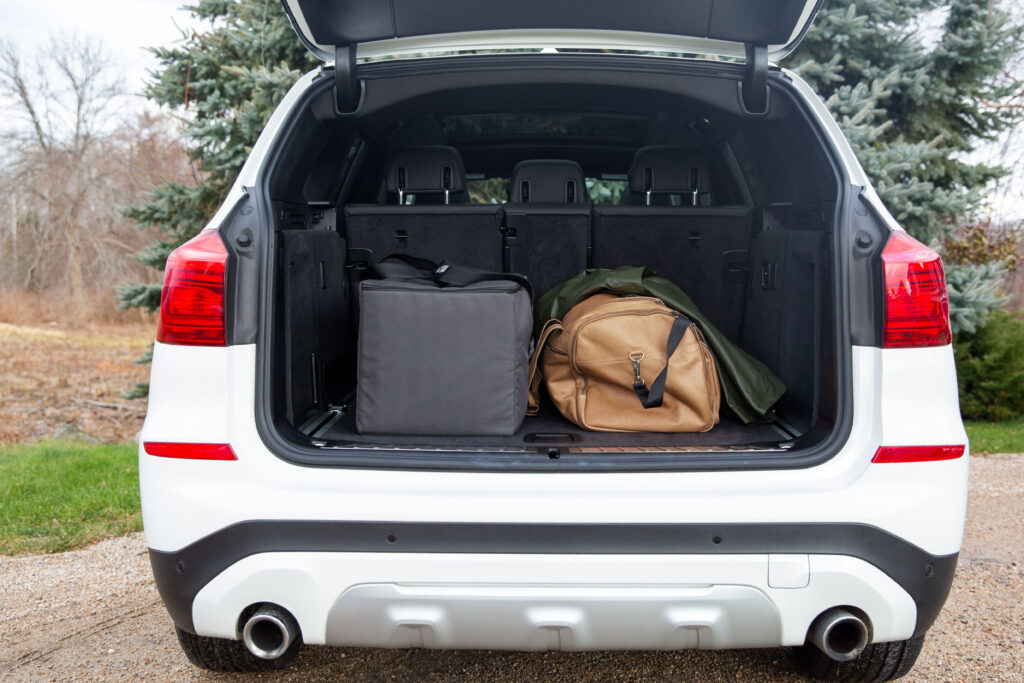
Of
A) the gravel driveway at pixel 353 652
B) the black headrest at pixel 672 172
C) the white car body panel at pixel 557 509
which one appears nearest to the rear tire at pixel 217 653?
the gravel driveway at pixel 353 652

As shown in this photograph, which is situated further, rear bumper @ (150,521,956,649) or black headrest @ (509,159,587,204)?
black headrest @ (509,159,587,204)

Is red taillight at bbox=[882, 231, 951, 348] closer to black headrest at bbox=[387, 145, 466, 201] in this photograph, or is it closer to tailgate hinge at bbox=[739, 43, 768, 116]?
tailgate hinge at bbox=[739, 43, 768, 116]

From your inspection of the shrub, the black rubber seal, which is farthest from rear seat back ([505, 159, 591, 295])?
the shrub

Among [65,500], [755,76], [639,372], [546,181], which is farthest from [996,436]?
[65,500]

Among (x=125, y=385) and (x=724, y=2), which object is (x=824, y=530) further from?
(x=125, y=385)

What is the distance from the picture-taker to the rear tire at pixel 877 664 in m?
1.71

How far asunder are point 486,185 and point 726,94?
9.62ft

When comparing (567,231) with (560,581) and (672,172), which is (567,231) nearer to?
(672,172)

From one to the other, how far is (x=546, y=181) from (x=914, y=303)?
1891 millimetres

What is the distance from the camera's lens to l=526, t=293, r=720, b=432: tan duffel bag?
1.90 m

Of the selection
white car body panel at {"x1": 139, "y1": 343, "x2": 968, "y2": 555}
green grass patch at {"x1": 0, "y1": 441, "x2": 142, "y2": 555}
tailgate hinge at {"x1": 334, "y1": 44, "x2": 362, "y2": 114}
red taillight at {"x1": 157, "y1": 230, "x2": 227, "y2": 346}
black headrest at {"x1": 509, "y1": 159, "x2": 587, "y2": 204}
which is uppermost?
tailgate hinge at {"x1": 334, "y1": 44, "x2": 362, "y2": 114}

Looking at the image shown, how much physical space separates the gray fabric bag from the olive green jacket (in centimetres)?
46

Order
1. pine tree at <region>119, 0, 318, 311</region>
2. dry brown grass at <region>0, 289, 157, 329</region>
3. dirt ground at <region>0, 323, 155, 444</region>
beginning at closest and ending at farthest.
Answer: pine tree at <region>119, 0, 318, 311</region> → dirt ground at <region>0, 323, 155, 444</region> → dry brown grass at <region>0, 289, 157, 329</region>

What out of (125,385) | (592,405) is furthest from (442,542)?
(125,385)
